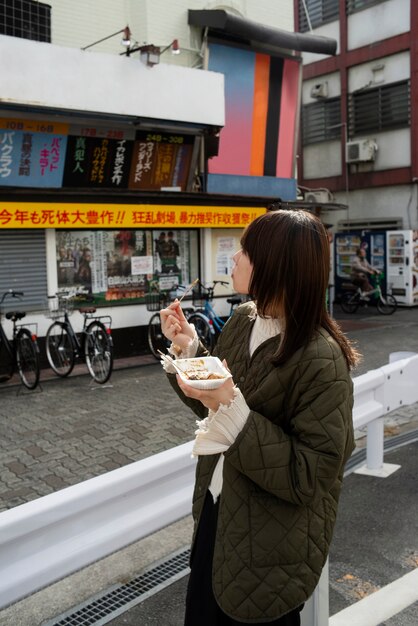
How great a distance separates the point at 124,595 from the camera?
144 inches

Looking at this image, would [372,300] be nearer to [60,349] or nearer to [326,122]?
[326,122]

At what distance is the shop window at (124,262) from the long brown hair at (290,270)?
994cm

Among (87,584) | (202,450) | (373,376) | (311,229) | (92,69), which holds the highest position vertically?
(92,69)

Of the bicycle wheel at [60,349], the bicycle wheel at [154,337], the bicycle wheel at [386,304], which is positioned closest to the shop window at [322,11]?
the bicycle wheel at [386,304]

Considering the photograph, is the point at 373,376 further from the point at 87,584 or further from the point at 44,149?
the point at 44,149

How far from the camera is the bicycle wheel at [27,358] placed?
9234 millimetres

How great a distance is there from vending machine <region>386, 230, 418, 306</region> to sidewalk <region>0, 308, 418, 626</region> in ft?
29.7

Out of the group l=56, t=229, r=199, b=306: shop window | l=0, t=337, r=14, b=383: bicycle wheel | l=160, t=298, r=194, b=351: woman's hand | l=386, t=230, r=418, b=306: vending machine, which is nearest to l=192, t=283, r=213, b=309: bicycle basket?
l=56, t=229, r=199, b=306: shop window

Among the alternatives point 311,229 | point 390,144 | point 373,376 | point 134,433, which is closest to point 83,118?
point 134,433

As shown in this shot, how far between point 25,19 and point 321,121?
14.7 metres

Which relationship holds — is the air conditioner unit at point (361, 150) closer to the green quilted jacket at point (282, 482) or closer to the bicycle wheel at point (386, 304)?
the bicycle wheel at point (386, 304)

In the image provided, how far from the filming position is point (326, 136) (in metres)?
23.6

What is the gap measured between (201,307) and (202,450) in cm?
1041

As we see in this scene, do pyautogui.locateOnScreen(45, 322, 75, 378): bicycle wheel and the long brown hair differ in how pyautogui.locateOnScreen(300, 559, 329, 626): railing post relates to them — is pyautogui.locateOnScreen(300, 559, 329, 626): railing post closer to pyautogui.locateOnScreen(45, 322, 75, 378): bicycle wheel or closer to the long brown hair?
the long brown hair
